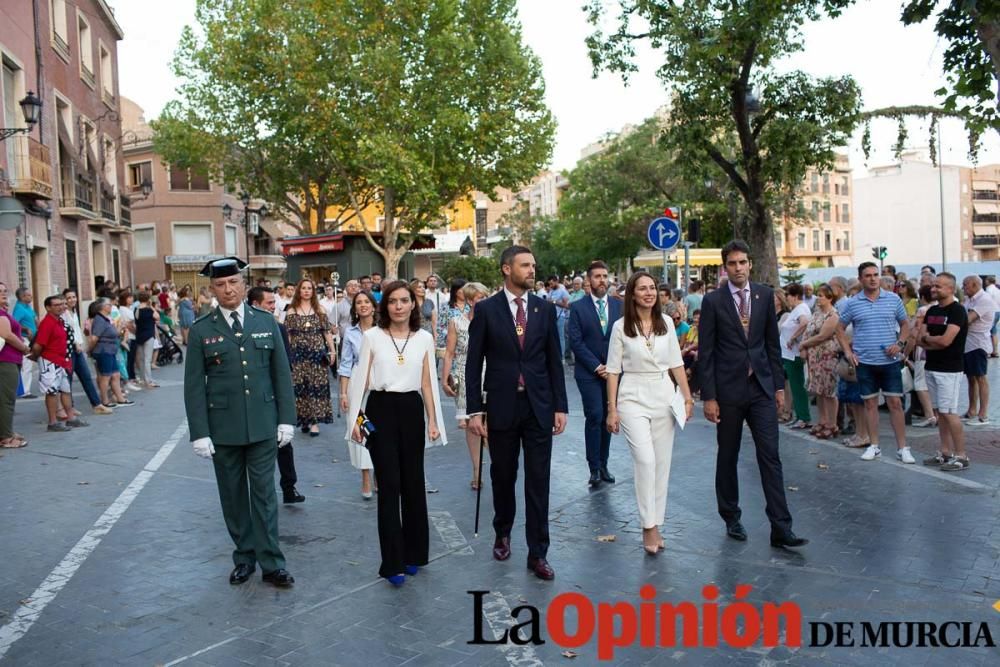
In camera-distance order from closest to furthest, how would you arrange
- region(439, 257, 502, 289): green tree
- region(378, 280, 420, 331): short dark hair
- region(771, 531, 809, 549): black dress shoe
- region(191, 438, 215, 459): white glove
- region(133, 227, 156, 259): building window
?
region(191, 438, 215, 459): white glove
region(378, 280, 420, 331): short dark hair
region(771, 531, 809, 549): black dress shoe
region(439, 257, 502, 289): green tree
region(133, 227, 156, 259): building window

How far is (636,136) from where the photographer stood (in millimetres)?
45531

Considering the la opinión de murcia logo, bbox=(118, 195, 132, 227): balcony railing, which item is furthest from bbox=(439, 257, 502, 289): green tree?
the la opinión de murcia logo

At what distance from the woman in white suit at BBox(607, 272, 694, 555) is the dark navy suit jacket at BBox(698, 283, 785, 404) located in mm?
295

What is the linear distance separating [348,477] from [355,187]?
31.1 m

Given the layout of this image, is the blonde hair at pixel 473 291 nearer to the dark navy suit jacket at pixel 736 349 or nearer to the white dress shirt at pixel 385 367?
the dark navy suit jacket at pixel 736 349

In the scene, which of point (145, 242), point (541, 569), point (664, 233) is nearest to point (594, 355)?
point (541, 569)

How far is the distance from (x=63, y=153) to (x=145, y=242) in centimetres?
2457

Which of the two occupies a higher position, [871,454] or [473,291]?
[473,291]

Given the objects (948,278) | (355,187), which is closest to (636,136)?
(355,187)

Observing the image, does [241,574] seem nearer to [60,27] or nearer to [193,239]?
[60,27]

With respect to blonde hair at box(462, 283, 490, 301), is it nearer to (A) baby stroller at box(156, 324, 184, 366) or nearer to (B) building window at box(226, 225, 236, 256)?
(A) baby stroller at box(156, 324, 184, 366)

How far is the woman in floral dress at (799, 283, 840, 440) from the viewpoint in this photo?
9.73 metres

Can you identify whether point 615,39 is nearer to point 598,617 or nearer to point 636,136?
point 598,617

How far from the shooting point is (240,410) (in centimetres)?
534
